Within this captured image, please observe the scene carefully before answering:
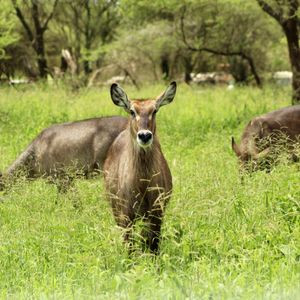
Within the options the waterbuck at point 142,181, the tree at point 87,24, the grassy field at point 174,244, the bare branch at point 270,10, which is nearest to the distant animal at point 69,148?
the grassy field at point 174,244

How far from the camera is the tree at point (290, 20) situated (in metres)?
13.2

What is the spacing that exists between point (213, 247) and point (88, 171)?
3.09 metres

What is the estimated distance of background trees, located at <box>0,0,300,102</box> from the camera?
26.1 m

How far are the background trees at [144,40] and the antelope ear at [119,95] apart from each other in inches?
611

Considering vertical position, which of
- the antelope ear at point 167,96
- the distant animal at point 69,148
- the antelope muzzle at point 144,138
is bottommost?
the distant animal at point 69,148

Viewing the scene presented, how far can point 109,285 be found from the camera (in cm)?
443

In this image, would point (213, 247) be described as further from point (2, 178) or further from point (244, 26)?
point (244, 26)

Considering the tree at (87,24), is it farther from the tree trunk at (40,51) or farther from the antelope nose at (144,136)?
the antelope nose at (144,136)

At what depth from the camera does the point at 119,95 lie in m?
5.82

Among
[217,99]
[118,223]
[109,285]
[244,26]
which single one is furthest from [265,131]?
[244,26]

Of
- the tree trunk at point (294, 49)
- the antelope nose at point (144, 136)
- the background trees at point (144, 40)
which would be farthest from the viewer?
the background trees at point (144, 40)

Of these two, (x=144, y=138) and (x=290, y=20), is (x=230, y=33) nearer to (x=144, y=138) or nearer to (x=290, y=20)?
(x=290, y=20)

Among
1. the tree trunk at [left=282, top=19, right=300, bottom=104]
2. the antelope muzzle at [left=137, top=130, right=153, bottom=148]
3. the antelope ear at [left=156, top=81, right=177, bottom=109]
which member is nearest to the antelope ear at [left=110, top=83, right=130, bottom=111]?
the antelope ear at [left=156, top=81, right=177, bottom=109]

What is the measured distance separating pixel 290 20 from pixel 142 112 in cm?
916
